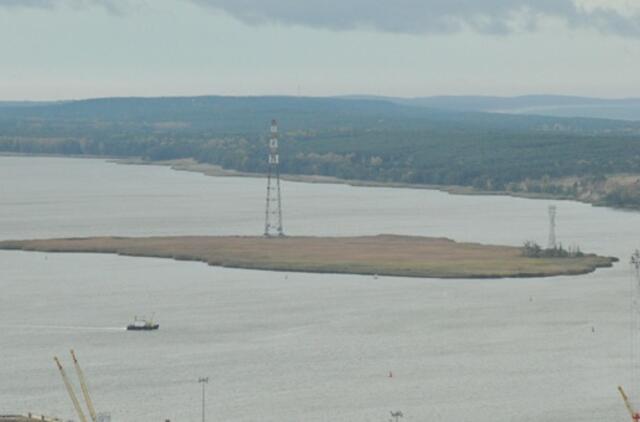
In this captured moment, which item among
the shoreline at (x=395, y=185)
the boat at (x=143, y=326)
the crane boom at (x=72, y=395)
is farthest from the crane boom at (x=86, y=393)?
the shoreline at (x=395, y=185)

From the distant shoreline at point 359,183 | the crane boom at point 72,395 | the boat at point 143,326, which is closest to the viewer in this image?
the crane boom at point 72,395

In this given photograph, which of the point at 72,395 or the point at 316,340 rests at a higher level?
the point at 316,340

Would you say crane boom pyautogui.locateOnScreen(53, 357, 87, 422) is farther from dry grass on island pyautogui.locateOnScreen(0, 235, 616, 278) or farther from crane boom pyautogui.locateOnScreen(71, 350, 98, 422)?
dry grass on island pyautogui.locateOnScreen(0, 235, 616, 278)

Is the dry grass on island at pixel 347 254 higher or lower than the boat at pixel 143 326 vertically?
higher

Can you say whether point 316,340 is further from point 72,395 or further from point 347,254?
point 347,254

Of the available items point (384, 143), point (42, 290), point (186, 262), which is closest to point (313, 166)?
point (384, 143)

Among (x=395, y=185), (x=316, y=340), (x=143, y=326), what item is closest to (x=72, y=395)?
(x=316, y=340)

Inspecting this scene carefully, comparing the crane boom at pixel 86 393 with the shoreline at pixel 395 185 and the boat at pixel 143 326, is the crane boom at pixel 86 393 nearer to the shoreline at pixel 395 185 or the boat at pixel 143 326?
the boat at pixel 143 326
